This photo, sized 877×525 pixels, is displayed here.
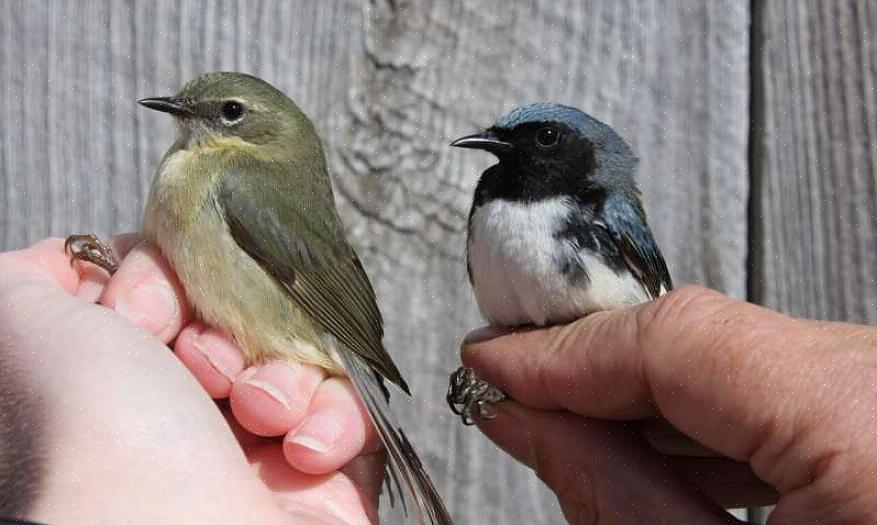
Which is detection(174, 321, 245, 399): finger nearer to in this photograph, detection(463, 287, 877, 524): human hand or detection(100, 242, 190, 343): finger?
detection(100, 242, 190, 343): finger

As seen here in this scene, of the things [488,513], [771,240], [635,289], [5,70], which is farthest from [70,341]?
[771,240]

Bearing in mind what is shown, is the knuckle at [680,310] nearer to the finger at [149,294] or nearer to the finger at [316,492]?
the finger at [316,492]

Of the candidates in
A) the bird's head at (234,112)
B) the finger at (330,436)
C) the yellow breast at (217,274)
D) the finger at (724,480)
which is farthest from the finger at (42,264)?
the finger at (724,480)

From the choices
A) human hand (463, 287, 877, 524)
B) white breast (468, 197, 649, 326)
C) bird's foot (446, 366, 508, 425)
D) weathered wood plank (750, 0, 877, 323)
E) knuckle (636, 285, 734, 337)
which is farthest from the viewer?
weathered wood plank (750, 0, 877, 323)

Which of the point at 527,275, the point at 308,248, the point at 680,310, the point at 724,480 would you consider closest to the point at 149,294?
the point at 308,248

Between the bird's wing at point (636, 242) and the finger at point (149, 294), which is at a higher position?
the bird's wing at point (636, 242)

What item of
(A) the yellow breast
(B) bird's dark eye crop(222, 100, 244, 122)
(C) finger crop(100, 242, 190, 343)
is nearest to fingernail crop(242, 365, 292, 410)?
(A) the yellow breast
